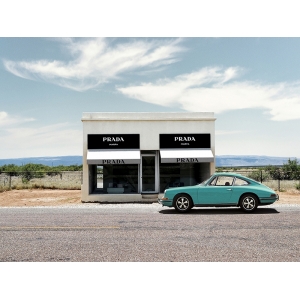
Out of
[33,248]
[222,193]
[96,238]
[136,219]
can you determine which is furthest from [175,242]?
[222,193]

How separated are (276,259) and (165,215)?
693cm

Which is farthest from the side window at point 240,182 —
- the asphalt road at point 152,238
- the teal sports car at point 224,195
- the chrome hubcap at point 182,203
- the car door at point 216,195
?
the chrome hubcap at point 182,203

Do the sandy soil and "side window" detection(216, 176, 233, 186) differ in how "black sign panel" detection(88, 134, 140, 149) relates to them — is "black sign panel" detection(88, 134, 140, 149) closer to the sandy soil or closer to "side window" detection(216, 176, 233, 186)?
the sandy soil

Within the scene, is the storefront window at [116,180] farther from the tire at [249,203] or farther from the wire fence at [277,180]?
the wire fence at [277,180]

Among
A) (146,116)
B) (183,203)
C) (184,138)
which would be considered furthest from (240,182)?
(146,116)

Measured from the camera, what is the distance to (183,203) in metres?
14.2

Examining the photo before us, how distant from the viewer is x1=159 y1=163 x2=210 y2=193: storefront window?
20.7 m

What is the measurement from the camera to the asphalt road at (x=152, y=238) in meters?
7.17

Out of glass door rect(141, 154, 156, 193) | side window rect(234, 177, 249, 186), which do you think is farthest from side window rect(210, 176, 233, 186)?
glass door rect(141, 154, 156, 193)

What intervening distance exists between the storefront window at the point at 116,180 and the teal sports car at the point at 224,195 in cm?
652

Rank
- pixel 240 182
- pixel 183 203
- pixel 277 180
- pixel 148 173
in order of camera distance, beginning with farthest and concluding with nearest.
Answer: pixel 277 180 < pixel 148 173 < pixel 240 182 < pixel 183 203

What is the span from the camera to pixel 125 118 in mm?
20516

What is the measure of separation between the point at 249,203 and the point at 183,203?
2.60 meters

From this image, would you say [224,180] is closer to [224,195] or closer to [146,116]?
[224,195]
